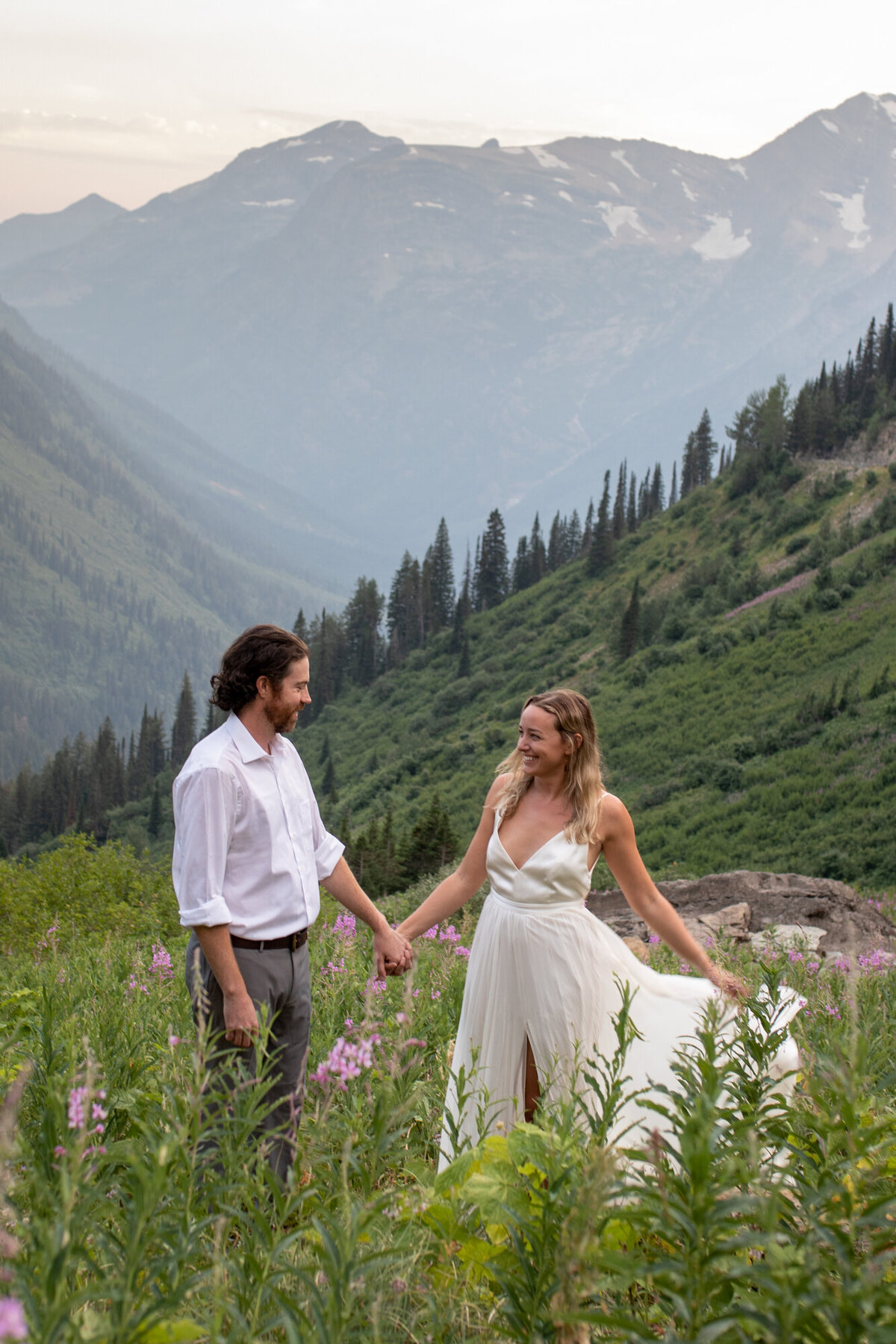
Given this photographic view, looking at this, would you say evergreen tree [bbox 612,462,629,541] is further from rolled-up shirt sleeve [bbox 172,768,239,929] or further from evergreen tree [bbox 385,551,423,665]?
rolled-up shirt sleeve [bbox 172,768,239,929]

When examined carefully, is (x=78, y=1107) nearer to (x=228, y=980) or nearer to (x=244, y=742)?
(x=228, y=980)

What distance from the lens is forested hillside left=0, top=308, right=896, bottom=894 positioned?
31828mm

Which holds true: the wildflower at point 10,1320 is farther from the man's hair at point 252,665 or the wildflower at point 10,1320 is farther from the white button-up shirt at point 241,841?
the man's hair at point 252,665

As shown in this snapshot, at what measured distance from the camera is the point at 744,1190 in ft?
9.62

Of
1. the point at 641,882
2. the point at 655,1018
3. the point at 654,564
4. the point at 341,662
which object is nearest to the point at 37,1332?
the point at 655,1018

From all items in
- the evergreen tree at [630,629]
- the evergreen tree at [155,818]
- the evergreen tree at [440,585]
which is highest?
the evergreen tree at [630,629]

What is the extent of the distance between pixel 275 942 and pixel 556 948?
110 cm

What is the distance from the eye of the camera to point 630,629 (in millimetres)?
60562

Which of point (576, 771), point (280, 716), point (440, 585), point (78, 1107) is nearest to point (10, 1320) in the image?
point (78, 1107)

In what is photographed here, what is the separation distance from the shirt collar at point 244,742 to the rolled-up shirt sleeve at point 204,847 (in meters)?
0.14

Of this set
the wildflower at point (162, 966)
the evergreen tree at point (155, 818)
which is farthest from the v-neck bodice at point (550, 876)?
the evergreen tree at point (155, 818)

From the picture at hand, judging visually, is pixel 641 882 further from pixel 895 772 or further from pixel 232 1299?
pixel 895 772

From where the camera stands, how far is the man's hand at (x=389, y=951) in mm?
4590

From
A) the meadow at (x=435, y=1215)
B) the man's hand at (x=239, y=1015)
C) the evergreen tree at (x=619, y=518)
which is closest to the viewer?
the meadow at (x=435, y=1215)
